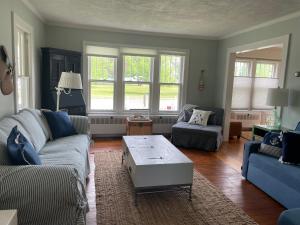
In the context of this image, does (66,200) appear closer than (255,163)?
Yes

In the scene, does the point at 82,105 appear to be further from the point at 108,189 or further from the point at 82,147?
the point at 108,189

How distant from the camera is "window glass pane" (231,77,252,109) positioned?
6.20 metres

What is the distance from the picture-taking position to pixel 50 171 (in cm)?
170

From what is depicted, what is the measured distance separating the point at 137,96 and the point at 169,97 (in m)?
0.80

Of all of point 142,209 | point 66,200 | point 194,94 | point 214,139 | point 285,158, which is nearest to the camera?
point 66,200

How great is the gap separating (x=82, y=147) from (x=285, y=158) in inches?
95.0

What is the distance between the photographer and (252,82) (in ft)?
20.6

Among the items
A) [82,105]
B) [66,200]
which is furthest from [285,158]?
[82,105]

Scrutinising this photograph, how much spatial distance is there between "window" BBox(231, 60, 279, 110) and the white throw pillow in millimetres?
1609

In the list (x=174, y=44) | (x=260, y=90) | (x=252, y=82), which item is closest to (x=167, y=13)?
(x=174, y=44)

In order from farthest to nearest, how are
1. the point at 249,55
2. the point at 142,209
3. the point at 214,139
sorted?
the point at 249,55
the point at 214,139
the point at 142,209

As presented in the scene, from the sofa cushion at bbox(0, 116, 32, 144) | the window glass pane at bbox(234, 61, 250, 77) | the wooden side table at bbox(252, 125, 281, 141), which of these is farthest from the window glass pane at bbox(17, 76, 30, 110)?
the window glass pane at bbox(234, 61, 250, 77)

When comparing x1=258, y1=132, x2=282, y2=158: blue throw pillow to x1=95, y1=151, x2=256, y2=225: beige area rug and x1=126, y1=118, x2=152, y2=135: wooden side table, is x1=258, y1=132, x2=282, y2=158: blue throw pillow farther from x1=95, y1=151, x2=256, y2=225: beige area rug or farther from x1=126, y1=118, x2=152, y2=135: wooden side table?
x1=126, y1=118, x2=152, y2=135: wooden side table

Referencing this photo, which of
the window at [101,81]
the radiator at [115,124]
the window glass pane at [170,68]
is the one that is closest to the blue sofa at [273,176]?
the radiator at [115,124]
